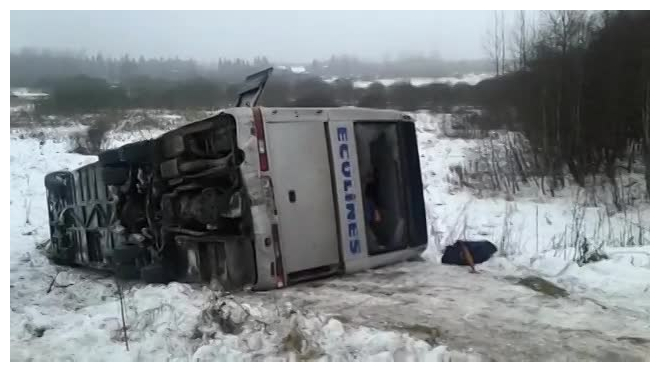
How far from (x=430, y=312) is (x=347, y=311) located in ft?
1.87

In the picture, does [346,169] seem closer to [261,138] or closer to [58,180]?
Answer: [261,138]

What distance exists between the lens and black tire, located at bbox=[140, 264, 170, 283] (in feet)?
16.5

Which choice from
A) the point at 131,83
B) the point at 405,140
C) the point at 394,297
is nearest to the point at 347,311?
the point at 394,297

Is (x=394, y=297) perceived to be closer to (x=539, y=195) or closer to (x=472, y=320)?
(x=472, y=320)

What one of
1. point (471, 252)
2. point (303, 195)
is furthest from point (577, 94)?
point (303, 195)

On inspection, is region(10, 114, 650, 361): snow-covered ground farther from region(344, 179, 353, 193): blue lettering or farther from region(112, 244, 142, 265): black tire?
region(344, 179, 353, 193): blue lettering

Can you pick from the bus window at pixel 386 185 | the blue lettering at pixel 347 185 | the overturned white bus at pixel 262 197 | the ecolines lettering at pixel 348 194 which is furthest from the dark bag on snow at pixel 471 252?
the blue lettering at pixel 347 185

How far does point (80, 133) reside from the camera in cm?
1087

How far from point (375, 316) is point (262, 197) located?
136cm

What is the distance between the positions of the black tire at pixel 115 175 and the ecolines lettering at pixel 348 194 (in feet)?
7.61

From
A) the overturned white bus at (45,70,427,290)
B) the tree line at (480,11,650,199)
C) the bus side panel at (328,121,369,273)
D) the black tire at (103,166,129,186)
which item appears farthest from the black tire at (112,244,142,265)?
the tree line at (480,11,650,199)

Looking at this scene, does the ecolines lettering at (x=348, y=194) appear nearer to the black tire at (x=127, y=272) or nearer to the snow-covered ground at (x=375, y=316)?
the snow-covered ground at (x=375, y=316)

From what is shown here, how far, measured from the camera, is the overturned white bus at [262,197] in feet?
14.5

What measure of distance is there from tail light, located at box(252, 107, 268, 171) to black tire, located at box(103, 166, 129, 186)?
1908mm
